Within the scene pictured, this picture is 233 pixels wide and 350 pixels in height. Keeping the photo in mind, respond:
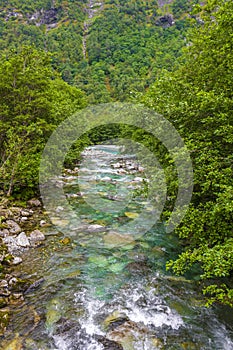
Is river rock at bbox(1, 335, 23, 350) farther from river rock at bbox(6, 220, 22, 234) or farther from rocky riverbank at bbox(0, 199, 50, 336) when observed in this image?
river rock at bbox(6, 220, 22, 234)

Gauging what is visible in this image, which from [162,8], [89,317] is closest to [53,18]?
[162,8]

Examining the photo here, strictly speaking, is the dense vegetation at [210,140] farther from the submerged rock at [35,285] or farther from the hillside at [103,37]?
the hillside at [103,37]

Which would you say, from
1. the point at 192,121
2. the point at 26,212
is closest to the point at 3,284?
the point at 26,212

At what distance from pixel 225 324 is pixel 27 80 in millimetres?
14093

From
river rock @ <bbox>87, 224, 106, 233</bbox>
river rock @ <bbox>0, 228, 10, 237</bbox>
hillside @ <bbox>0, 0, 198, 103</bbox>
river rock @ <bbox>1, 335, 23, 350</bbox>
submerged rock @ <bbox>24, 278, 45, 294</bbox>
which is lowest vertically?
river rock @ <bbox>87, 224, 106, 233</bbox>

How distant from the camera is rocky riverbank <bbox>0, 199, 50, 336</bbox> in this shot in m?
7.36

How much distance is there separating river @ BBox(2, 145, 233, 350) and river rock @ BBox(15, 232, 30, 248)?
1.84 ft

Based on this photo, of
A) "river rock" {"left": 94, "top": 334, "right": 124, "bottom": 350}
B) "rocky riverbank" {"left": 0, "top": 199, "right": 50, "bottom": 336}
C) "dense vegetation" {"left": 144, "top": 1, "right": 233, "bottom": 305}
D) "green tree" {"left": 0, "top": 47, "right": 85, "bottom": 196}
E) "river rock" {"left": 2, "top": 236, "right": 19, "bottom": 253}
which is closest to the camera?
"river rock" {"left": 94, "top": 334, "right": 124, "bottom": 350}

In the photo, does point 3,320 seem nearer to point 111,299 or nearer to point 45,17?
point 111,299

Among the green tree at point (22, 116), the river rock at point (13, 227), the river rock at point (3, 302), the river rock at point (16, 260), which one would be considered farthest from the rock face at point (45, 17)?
the river rock at point (3, 302)

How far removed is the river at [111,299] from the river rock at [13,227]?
4.00ft

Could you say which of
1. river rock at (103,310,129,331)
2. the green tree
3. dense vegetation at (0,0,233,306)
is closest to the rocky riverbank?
the green tree

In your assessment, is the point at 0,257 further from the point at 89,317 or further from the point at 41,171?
the point at 41,171

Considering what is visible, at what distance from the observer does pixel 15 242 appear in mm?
10219
